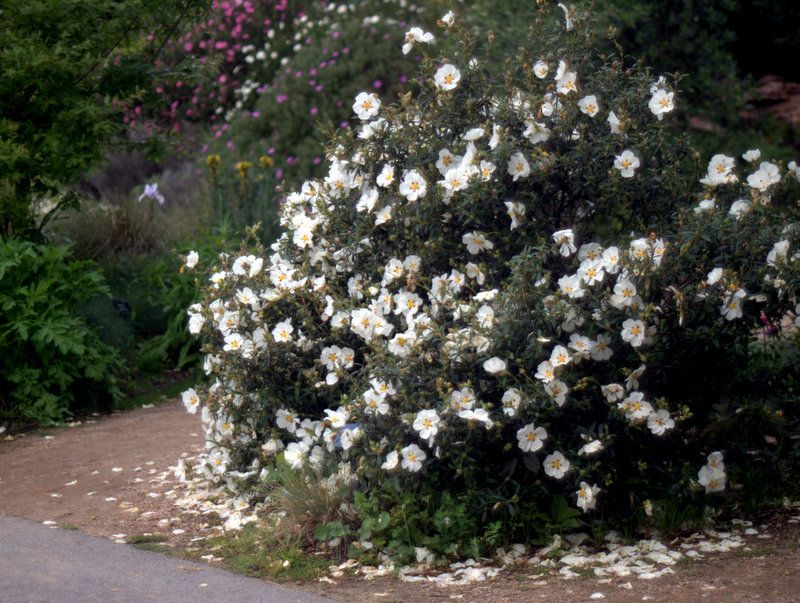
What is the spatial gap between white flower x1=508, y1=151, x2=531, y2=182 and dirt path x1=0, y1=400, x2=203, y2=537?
207 cm

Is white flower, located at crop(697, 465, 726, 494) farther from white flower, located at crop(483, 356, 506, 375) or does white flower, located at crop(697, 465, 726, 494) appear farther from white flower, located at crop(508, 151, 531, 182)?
white flower, located at crop(508, 151, 531, 182)

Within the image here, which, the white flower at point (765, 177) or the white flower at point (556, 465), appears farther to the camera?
the white flower at point (765, 177)

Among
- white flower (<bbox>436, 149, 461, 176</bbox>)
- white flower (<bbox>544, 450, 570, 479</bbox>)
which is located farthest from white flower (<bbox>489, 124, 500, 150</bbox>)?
white flower (<bbox>544, 450, 570, 479</bbox>)

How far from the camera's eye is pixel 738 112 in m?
10.3

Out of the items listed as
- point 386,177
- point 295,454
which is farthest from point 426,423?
point 386,177

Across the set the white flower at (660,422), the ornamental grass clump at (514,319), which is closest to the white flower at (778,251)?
the ornamental grass clump at (514,319)

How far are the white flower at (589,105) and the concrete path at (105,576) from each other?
7.20ft

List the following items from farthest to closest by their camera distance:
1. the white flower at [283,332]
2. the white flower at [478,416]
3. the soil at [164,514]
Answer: the white flower at [283,332]
the white flower at [478,416]
the soil at [164,514]

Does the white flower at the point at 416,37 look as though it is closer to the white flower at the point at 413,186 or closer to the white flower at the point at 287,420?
the white flower at the point at 413,186

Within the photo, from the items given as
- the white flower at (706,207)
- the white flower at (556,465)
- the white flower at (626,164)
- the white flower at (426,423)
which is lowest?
the white flower at (556,465)

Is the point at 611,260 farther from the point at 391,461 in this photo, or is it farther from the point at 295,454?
the point at 295,454

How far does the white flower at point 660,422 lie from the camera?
3.98m

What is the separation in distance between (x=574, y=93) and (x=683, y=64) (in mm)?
6401

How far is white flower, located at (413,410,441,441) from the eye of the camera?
12.6 ft
